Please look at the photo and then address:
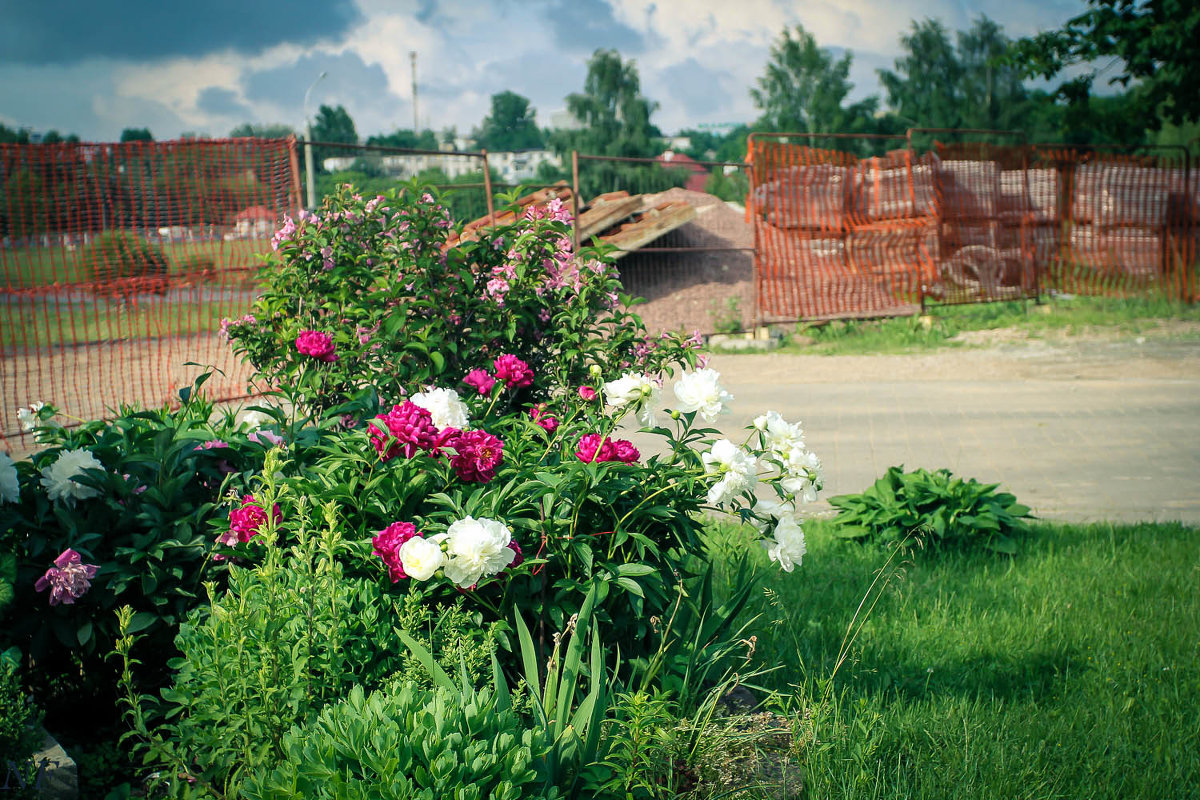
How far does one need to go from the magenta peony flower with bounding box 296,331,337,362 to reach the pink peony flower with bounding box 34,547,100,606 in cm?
110

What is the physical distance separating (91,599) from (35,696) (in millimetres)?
430

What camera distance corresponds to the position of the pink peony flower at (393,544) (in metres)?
2.52

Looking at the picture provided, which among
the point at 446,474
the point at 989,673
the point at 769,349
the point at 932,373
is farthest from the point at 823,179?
the point at 446,474

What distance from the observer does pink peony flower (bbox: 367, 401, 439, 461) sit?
2.68 metres

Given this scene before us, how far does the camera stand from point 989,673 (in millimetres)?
3615

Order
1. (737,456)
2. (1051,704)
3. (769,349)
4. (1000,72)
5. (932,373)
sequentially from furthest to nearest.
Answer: (1000,72)
(769,349)
(932,373)
(1051,704)
(737,456)

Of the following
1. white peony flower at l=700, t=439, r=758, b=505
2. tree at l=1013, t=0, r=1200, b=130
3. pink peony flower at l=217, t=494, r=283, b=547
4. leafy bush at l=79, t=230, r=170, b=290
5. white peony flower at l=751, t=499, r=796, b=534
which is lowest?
white peony flower at l=751, t=499, r=796, b=534

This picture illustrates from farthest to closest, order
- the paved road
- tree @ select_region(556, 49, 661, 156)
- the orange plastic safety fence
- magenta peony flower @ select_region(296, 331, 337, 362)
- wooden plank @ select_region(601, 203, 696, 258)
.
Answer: tree @ select_region(556, 49, 661, 156), wooden plank @ select_region(601, 203, 696, 258), the orange plastic safety fence, the paved road, magenta peony flower @ select_region(296, 331, 337, 362)

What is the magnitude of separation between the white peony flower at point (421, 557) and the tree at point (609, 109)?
50335 millimetres

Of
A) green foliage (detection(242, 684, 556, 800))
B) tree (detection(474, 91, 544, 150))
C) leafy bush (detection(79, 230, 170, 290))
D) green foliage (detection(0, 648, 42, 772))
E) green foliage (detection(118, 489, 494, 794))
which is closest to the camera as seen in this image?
green foliage (detection(242, 684, 556, 800))

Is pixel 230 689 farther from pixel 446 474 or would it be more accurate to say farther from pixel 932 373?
pixel 932 373

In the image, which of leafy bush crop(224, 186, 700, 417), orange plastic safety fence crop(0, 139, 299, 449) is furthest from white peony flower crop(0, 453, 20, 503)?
orange plastic safety fence crop(0, 139, 299, 449)

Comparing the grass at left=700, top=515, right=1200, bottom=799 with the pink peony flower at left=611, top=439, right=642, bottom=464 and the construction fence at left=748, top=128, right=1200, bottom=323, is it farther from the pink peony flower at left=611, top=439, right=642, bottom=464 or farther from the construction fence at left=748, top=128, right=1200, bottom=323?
the construction fence at left=748, top=128, right=1200, bottom=323

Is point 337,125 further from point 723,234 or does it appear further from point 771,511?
point 771,511
